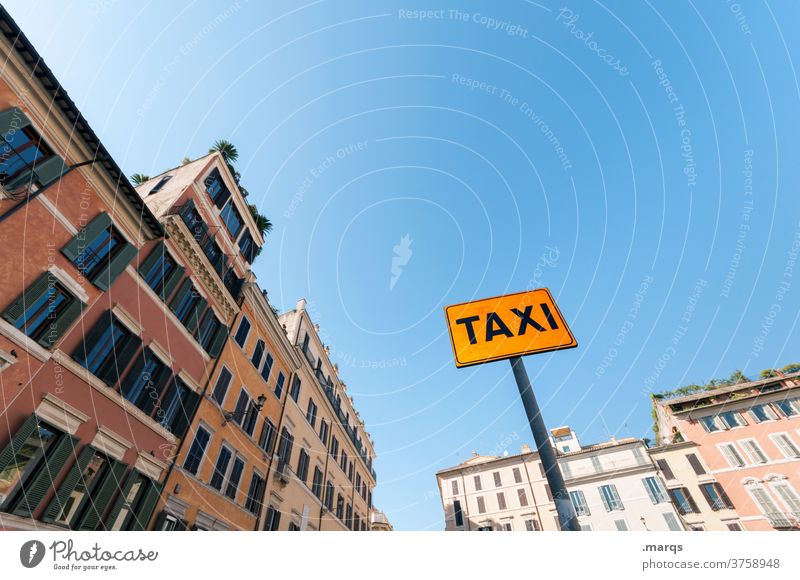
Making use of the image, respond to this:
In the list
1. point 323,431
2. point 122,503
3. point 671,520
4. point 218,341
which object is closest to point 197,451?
point 122,503

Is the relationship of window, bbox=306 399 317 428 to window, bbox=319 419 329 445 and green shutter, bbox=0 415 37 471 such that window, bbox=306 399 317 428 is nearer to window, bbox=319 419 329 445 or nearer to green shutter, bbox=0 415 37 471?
window, bbox=319 419 329 445

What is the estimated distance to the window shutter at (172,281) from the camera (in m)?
13.7

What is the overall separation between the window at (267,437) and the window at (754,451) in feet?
136

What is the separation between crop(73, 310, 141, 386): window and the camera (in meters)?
10.3

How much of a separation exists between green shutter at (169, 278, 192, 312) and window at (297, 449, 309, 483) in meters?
12.6

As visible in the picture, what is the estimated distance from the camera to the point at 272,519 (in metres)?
17.6

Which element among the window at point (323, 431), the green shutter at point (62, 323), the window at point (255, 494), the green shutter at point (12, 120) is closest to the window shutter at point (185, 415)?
the green shutter at point (62, 323)

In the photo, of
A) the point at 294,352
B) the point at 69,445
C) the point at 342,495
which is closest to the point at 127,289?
the point at 69,445

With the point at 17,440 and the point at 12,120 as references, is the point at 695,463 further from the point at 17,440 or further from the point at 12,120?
the point at 12,120

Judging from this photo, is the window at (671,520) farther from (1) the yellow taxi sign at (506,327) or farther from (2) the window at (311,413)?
(1) the yellow taxi sign at (506,327)

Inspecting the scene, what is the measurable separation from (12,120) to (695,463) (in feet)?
165

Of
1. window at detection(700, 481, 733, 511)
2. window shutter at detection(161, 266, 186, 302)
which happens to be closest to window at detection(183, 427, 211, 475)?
window shutter at detection(161, 266, 186, 302)

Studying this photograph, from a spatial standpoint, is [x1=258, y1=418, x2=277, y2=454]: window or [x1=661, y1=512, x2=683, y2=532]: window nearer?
[x1=258, y1=418, x2=277, y2=454]: window
